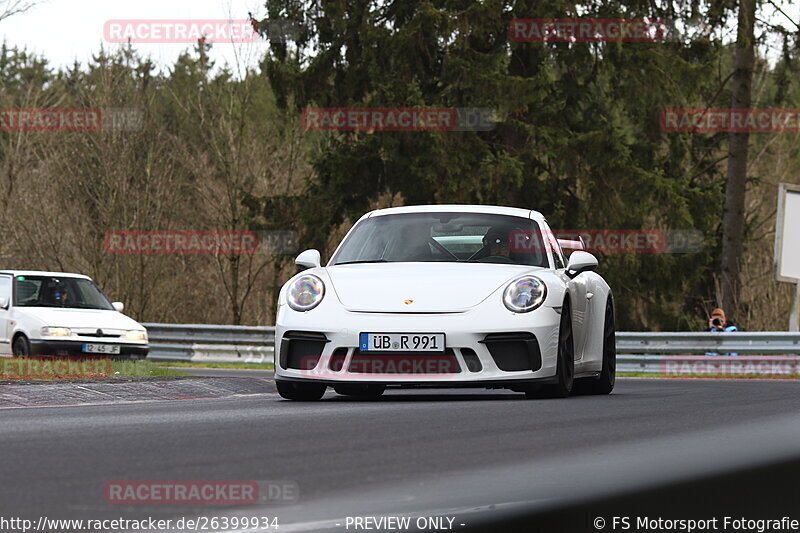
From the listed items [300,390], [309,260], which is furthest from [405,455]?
[309,260]

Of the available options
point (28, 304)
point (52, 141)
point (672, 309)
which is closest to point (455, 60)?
point (672, 309)

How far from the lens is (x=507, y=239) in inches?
412

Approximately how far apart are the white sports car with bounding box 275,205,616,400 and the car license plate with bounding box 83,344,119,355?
8.87 metres

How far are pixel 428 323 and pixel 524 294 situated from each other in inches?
29.7

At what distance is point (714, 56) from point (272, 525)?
27.8 meters

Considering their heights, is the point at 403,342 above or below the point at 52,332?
above

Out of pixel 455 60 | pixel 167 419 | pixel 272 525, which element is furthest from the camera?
pixel 455 60

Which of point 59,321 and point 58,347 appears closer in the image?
point 58,347

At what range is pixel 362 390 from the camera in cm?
990

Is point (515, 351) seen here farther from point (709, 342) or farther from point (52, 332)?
point (709, 342)

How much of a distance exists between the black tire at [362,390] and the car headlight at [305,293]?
61 cm

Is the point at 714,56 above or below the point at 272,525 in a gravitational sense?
above

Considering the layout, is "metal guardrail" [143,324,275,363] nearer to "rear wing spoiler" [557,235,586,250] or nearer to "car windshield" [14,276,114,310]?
"car windshield" [14,276,114,310]

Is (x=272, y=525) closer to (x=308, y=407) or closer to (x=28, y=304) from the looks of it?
(x=308, y=407)
